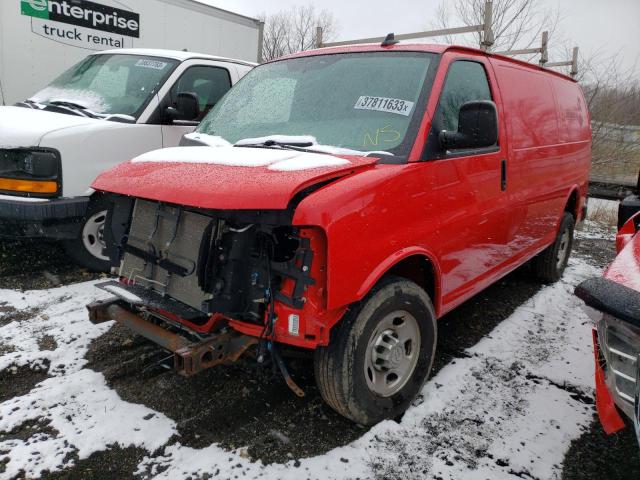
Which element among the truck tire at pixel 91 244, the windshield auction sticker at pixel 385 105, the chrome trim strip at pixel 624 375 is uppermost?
the windshield auction sticker at pixel 385 105

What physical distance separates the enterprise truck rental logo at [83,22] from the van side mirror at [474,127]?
21.2ft

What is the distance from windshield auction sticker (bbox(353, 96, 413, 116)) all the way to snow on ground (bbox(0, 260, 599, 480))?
1.82 meters

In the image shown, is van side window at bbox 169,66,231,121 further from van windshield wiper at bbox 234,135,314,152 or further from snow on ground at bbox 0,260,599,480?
snow on ground at bbox 0,260,599,480

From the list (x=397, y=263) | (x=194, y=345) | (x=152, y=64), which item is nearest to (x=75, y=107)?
(x=152, y=64)

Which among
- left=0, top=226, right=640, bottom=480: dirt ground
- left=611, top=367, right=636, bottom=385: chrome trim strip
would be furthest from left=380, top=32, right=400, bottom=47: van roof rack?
left=611, top=367, right=636, bottom=385: chrome trim strip

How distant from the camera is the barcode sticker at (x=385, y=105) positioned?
298 cm

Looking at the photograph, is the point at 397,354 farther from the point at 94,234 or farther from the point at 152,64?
the point at 152,64

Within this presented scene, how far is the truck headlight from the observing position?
4.30 m

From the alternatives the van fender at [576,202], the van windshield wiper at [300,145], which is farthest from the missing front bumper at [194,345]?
the van fender at [576,202]

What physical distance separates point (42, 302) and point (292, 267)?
9.59 feet

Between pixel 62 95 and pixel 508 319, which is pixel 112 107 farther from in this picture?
pixel 508 319

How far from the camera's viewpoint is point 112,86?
5.36m

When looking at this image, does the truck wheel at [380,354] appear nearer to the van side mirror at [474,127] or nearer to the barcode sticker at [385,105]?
the van side mirror at [474,127]

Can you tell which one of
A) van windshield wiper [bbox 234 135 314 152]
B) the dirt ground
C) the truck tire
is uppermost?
van windshield wiper [bbox 234 135 314 152]
